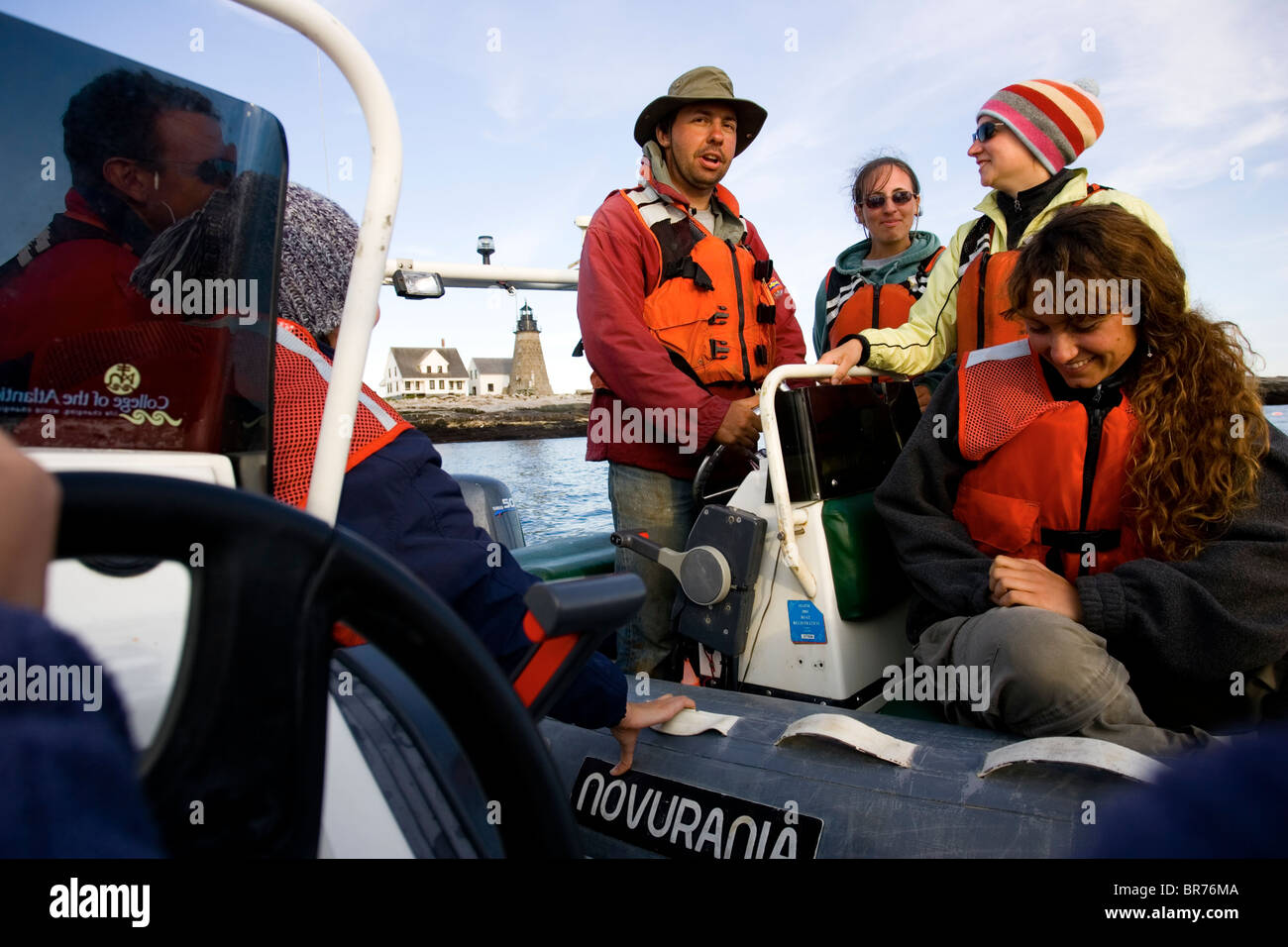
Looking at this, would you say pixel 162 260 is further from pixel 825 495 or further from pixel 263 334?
pixel 825 495

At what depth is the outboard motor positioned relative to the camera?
4.45 m

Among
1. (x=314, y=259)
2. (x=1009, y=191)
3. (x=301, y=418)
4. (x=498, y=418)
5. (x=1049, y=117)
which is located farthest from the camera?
(x=498, y=418)

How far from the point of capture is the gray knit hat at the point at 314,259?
4.26ft

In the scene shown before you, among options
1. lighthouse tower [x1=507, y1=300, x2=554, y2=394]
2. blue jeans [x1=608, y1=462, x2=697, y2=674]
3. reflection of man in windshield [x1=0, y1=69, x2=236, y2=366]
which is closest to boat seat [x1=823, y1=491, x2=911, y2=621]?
blue jeans [x1=608, y1=462, x2=697, y2=674]

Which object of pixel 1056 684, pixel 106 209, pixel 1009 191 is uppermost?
pixel 1009 191

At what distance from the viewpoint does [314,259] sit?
52.4 inches

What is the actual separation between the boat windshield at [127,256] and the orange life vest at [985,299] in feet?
7.05

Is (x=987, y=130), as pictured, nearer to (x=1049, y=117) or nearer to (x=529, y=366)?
(x=1049, y=117)

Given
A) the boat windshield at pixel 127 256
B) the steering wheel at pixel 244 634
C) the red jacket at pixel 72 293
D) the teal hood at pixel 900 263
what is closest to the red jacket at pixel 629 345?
the teal hood at pixel 900 263

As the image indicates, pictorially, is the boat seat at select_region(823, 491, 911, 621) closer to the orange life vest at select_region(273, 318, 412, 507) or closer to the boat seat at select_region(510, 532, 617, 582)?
the orange life vest at select_region(273, 318, 412, 507)

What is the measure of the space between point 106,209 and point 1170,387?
6.66 feet

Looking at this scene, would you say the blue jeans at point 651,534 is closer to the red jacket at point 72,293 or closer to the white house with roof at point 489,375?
the red jacket at point 72,293

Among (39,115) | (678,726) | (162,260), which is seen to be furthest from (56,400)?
(678,726)

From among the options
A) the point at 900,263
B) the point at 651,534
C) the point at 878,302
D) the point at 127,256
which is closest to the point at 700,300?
the point at 651,534
